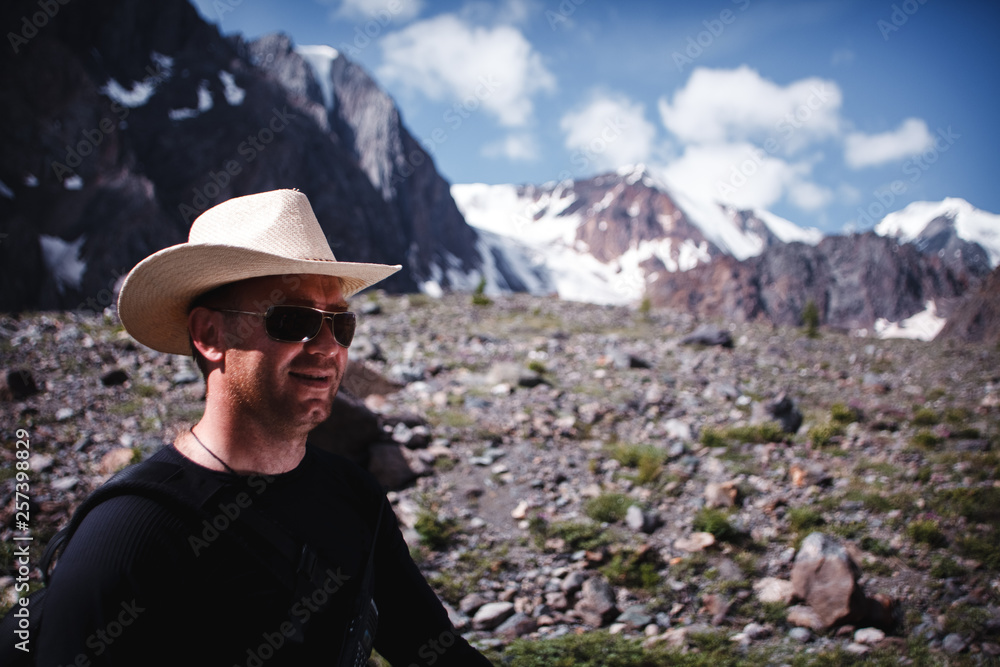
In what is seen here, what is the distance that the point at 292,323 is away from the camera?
2025 millimetres

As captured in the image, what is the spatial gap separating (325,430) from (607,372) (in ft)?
20.6

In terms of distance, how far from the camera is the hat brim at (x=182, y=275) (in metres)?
1.92

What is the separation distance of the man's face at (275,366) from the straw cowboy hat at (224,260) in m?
0.08

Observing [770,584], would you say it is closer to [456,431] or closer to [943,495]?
[943,495]

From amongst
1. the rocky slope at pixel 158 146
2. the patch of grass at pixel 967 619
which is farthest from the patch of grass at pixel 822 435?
the rocky slope at pixel 158 146

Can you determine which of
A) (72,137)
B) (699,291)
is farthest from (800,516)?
(699,291)

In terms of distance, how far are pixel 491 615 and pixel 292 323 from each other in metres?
3.26

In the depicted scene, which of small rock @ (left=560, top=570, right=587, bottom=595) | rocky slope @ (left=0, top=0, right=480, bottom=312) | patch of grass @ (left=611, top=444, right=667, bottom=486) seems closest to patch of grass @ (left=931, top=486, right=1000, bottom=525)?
patch of grass @ (left=611, top=444, right=667, bottom=486)

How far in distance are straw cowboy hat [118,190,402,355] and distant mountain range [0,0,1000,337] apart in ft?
63.1

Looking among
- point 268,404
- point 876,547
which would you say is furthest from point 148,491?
point 876,547

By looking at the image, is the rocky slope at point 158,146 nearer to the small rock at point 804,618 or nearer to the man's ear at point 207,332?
the man's ear at point 207,332

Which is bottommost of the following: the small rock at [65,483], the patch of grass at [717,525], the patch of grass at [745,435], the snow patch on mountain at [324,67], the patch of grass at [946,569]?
the patch of grass at [946,569]

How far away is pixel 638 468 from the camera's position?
6.70 m

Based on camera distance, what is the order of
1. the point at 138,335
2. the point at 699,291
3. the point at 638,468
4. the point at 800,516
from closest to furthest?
the point at 138,335 < the point at 800,516 < the point at 638,468 < the point at 699,291
